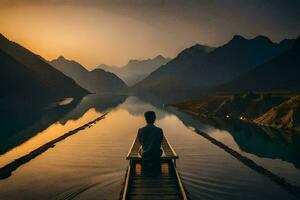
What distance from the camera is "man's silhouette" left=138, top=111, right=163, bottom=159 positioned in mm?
21750

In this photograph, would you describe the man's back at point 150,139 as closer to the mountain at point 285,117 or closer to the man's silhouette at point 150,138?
the man's silhouette at point 150,138

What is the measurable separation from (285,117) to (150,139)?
50202 mm

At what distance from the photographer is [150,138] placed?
22.1 meters

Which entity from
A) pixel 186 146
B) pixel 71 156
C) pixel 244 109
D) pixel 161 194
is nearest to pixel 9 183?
pixel 71 156

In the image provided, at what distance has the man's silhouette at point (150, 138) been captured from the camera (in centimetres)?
2175

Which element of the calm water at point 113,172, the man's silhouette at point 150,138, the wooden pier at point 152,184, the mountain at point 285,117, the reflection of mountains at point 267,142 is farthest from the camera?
the mountain at point 285,117

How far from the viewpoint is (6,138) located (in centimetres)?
5516

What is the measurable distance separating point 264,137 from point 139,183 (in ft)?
126

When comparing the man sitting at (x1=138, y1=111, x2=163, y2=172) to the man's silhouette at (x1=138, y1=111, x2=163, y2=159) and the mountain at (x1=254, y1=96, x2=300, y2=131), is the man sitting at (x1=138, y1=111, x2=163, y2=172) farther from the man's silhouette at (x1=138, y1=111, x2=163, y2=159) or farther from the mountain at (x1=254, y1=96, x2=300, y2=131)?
the mountain at (x1=254, y1=96, x2=300, y2=131)

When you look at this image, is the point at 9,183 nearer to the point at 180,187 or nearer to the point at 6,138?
the point at 180,187

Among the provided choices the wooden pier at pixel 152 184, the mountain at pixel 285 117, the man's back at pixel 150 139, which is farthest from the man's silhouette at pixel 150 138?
the mountain at pixel 285 117

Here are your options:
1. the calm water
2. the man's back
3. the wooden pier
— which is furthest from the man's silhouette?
the calm water

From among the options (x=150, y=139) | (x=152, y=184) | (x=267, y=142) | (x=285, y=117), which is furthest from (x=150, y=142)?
(x=285, y=117)

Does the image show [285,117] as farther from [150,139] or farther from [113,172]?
[150,139]
